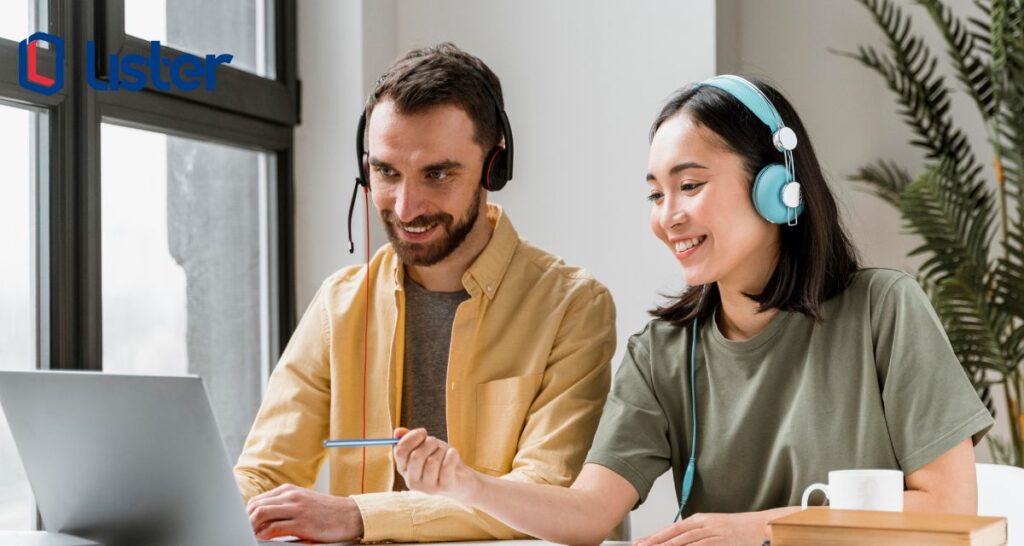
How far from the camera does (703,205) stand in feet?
5.07

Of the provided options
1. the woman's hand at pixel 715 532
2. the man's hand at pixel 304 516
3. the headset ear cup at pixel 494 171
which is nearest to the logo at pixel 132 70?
the headset ear cup at pixel 494 171

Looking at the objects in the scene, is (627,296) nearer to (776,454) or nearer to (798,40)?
(798,40)

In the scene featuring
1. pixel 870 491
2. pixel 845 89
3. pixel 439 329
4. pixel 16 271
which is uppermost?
pixel 845 89

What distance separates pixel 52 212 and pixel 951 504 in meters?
1.61

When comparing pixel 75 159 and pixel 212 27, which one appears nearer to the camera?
pixel 75 159

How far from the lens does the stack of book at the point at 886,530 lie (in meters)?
0.93

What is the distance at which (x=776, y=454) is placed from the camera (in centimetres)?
155

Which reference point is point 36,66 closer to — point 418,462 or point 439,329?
point 439,329

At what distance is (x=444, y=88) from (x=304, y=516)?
2.47 feet

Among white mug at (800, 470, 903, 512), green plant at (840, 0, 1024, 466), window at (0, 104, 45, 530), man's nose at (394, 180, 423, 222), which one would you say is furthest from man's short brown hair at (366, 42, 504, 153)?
green plant at (840, 0, 1024, 466)

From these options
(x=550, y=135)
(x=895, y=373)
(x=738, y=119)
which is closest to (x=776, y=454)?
(x=895, y=373)

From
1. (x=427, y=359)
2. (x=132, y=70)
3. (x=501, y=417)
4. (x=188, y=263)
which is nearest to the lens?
(x=501, y=417)

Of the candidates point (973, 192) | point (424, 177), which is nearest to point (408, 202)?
point (424, 177)

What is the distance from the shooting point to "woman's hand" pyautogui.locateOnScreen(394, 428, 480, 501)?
1.28 m
